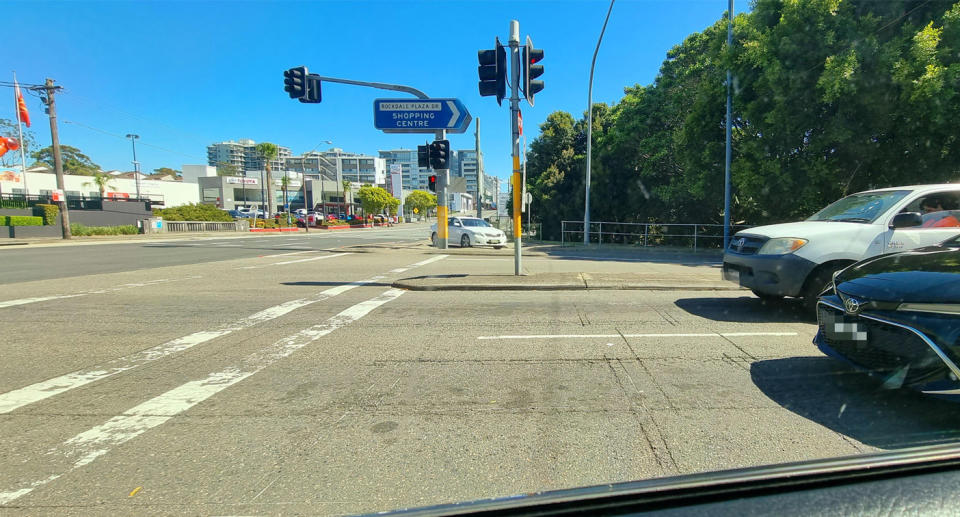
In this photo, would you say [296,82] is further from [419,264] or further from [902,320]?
[902,320]

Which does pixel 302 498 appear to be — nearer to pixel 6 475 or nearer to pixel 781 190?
pixel 6 475

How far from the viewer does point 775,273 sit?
6.22 meters

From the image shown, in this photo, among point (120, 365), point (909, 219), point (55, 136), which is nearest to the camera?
point (120, 365)

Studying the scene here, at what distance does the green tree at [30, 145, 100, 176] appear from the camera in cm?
8575

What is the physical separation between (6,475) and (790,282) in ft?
25.2

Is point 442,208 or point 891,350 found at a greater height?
point 442,208

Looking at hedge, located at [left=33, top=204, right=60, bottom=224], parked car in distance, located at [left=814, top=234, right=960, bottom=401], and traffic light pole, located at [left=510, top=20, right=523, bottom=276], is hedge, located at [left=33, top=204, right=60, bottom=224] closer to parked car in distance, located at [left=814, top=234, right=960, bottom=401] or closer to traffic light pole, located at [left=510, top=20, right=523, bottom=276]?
traffic light pole, located at [left=510, top=20, right=523, bottom=276]

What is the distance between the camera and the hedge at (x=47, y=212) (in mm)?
32594

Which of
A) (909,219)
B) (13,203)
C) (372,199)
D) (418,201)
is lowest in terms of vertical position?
(909,219)

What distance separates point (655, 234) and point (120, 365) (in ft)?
75.0

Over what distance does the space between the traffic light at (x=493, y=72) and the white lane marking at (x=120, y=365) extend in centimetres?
582

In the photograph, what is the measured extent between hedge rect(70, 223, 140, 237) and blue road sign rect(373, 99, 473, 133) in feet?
87.2

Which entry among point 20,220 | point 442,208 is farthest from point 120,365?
point 20,220

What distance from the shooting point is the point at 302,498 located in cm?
252
